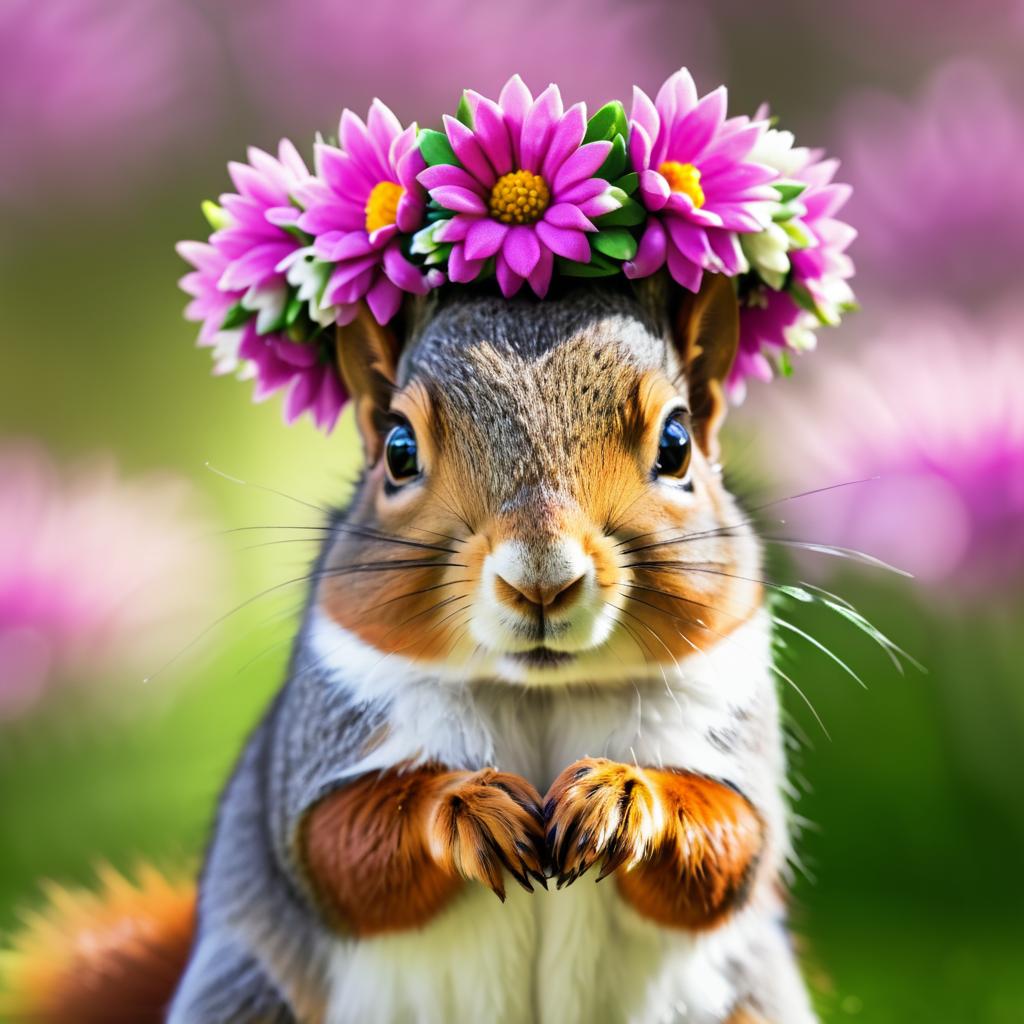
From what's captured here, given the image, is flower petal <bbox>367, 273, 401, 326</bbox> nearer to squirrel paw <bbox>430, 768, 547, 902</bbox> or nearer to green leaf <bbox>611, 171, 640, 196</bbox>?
green leaf <bbox>611, 171, 640, 196</bbox>

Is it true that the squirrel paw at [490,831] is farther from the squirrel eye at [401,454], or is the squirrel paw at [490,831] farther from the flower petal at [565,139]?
the flower petal at [565,139]

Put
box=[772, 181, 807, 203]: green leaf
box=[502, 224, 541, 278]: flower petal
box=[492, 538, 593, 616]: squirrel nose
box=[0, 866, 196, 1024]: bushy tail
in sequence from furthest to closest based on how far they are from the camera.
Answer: box=[0, 866, 196, 1024]: bushy tail, box=[772, 181, 807, 203]: green leaf, box=[502, 224, 541, 278]: flower petal, box=[492, 538, 593, 616]: squirrel nose

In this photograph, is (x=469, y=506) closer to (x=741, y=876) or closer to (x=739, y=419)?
(x=741, y=876)

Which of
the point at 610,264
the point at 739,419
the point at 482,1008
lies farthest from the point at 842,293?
the point at 739,419

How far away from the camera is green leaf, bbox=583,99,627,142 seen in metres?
1.03

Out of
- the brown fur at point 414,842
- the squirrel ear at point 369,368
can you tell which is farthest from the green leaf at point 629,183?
the brown fur at point 414,842

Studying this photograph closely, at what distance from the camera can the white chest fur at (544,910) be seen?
1.03 meters

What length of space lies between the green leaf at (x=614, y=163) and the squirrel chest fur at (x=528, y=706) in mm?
95

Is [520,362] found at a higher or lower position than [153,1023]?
higher

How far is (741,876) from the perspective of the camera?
1046 millimetres

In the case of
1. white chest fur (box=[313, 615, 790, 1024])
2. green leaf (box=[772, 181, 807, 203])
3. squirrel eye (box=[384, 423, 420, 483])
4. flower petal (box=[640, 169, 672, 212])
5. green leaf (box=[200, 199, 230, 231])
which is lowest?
white chest fur (box=[313, 615, 790, 1024])

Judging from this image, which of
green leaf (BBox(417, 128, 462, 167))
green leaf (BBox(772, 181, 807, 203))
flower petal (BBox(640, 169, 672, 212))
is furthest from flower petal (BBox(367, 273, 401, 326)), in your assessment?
green leaf (BBox(772, 181, 807, 203))

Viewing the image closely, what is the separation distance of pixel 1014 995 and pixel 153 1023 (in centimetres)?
101

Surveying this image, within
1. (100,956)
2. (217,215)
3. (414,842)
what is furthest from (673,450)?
(100,956)
